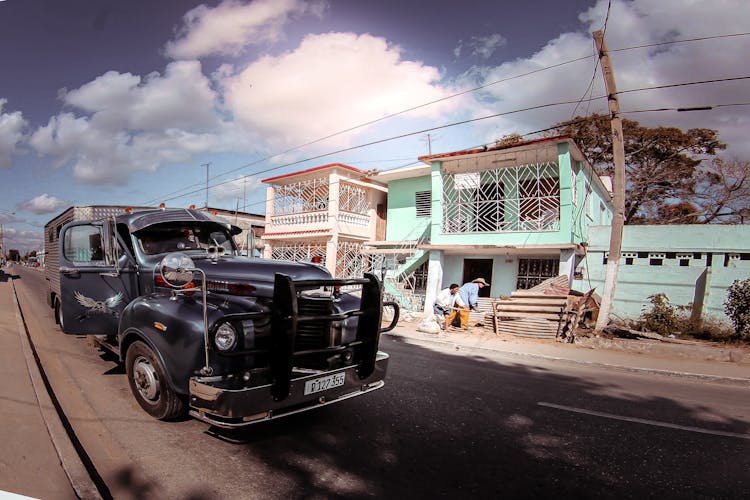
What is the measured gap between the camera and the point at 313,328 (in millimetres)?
3643

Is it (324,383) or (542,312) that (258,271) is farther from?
(542,312)

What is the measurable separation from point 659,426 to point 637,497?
1970 millimetres

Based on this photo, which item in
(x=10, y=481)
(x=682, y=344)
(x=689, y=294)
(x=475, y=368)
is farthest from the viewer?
(x=689, y=294)

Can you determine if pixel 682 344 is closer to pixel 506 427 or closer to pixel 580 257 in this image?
pixel 580 257

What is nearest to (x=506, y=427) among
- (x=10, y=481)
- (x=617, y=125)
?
(x=10, y=481)

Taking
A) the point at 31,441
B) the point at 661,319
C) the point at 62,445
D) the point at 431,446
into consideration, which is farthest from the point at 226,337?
the point at 661,319

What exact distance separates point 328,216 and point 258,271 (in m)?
14.9

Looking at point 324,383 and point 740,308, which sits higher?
point 740,308

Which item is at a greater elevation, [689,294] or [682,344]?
[689,294]

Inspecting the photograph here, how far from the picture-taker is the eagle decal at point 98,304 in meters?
4.92

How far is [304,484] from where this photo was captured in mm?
2789

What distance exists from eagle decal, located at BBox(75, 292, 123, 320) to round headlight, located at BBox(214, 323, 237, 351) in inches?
103

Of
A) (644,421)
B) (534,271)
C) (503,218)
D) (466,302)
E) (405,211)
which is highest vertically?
(405,211)

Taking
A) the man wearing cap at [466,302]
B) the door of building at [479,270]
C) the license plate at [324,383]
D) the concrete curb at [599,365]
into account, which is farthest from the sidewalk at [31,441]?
the door of building at [479,270]
